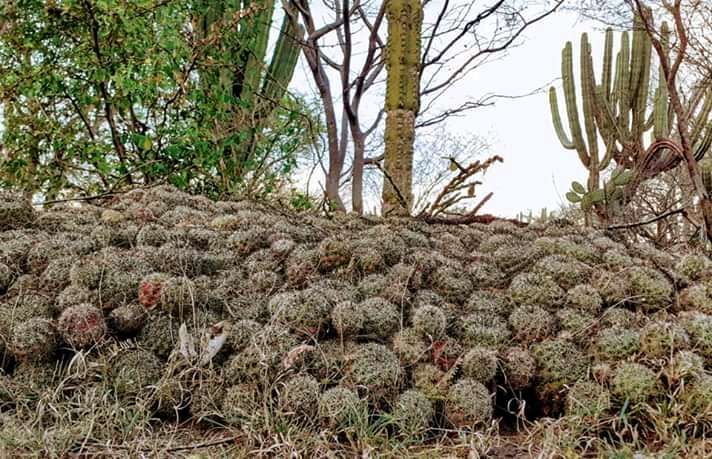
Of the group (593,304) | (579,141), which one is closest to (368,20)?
(579,141)

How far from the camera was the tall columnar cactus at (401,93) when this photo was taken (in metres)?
3.86

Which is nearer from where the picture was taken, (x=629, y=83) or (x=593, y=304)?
(x=593, y=304)

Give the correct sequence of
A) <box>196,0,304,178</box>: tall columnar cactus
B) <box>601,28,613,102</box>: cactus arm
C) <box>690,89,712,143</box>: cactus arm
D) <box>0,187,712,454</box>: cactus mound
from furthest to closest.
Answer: <box>601,28,613,102</box>: cactus arm → <box>690,89,712,143</box>: cactus arm → <box>196,0,304,178</box>: tall columnar cactus → <box>0,187,712,454</box>: cactus mound

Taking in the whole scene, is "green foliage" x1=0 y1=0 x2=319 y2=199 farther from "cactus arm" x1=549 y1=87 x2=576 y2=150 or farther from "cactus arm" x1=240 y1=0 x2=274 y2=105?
"cactus arm" x1=549 y1=87 x2=576 y2=150

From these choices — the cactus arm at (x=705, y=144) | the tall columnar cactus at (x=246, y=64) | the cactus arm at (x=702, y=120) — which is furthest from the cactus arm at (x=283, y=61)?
the cactus arm at (x=702, y=120)

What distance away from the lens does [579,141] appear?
30.1 ft

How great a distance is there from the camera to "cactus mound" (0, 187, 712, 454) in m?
1.70

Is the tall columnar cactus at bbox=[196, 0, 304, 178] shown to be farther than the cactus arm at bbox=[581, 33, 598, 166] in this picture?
No

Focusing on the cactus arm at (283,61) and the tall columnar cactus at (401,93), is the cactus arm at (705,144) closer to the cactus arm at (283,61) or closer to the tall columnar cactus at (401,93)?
the cactus arm at (283,61)

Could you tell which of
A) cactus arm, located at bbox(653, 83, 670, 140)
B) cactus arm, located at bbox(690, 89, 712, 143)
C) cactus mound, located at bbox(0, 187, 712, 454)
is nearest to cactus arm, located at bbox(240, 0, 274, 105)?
cactus mound, located at bbox(0, 187, 712, 454)

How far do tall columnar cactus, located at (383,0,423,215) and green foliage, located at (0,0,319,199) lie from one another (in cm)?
98

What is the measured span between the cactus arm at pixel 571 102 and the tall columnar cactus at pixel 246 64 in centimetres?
391

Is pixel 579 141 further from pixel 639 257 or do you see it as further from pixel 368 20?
pixel 639 257

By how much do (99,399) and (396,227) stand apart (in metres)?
1.43
